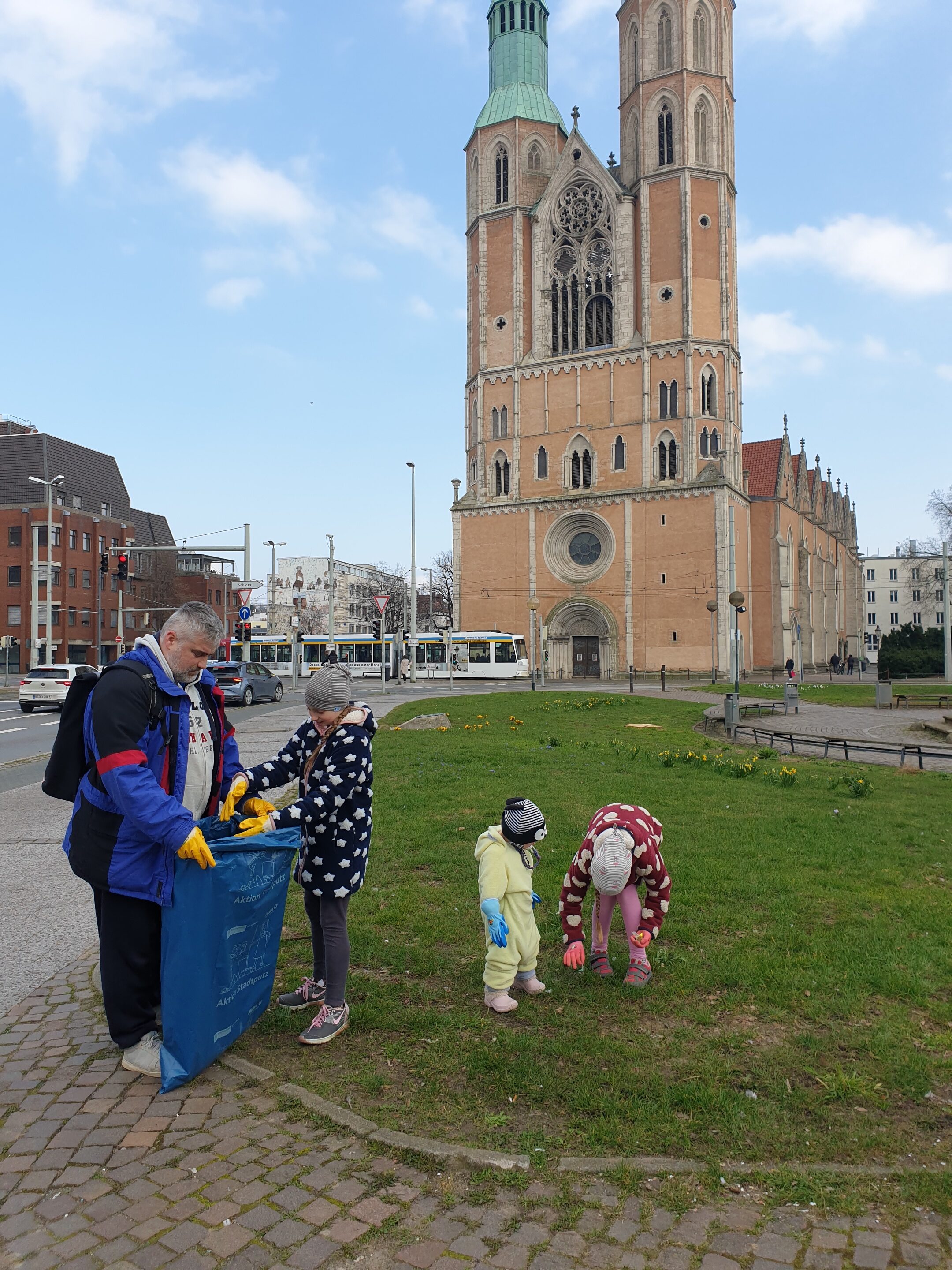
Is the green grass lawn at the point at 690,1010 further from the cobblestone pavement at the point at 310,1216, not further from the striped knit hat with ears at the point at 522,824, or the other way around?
the striped knit hat with ears at the point at 522,824

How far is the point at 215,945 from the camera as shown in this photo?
360 centimetres

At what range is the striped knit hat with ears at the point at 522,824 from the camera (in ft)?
14.0

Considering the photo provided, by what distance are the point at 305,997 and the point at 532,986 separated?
45.3 inches

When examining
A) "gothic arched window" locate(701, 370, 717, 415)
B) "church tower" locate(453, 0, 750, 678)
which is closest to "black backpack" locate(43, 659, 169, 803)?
"church tower" locate(453, 0, 750, 678)

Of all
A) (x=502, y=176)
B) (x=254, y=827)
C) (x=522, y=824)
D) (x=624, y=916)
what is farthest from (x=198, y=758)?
(x=502, y=176)

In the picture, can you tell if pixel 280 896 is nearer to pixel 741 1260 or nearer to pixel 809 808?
pixel 741 1260

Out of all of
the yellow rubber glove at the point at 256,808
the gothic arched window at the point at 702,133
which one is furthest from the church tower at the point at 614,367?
the yellow rubber glove at the point at 256,808

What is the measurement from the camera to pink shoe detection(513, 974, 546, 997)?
445 centimetres

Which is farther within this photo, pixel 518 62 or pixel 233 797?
pixel 518 62

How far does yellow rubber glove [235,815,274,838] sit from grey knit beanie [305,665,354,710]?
57 cm

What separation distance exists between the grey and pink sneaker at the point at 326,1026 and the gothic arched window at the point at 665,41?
56576mm

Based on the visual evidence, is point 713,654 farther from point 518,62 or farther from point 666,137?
point 518,62

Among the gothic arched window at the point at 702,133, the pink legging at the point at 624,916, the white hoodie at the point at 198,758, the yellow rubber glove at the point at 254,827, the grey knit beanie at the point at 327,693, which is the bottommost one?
the pink legging at the point at 624,916

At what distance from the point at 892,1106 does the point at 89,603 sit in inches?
2465
